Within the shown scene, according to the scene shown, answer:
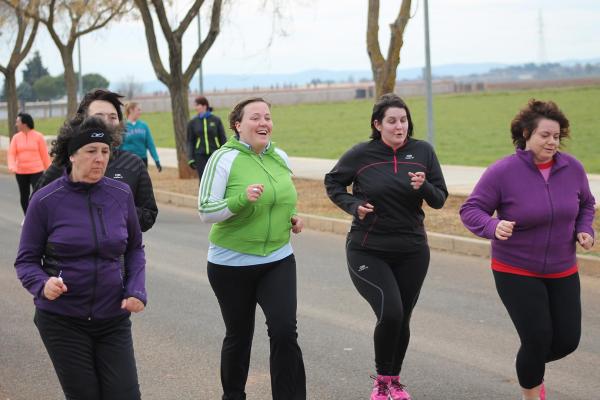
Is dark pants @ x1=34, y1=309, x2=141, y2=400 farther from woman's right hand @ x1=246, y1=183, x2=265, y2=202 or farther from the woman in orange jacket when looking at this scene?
the woman in orange jacket

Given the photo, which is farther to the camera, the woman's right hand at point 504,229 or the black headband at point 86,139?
the woman's right hand at point 504,229

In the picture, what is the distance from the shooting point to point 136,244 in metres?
Result: 4.91

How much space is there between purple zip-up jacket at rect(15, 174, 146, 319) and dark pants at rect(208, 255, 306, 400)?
3.66 ft

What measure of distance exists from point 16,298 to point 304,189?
32.5 ft

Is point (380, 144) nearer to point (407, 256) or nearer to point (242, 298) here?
point (407, 256)

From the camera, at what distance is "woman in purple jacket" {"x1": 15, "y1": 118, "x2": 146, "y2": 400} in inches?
182

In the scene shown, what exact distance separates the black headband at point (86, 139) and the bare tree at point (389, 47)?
37.3 feet

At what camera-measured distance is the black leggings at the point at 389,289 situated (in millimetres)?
6168

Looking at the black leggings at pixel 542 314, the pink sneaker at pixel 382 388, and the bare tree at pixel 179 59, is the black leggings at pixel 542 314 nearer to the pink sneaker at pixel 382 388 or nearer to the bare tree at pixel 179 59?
the pink sneaker at pixel 382 388

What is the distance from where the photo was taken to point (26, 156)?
1572 cm

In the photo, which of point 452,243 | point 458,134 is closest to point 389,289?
point 452,243

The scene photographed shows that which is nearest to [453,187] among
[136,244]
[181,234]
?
[181,234]

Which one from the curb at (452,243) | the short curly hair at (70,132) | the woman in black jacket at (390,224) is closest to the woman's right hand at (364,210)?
the woman in black jacket at (390,224)

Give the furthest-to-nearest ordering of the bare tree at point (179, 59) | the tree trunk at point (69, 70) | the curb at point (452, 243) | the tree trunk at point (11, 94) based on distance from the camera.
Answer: the tree trunk at point (11, 94) → the tree trunk at point (69, 70) → the bare tree at point (179, 59) → the curb at point (452, 243)
